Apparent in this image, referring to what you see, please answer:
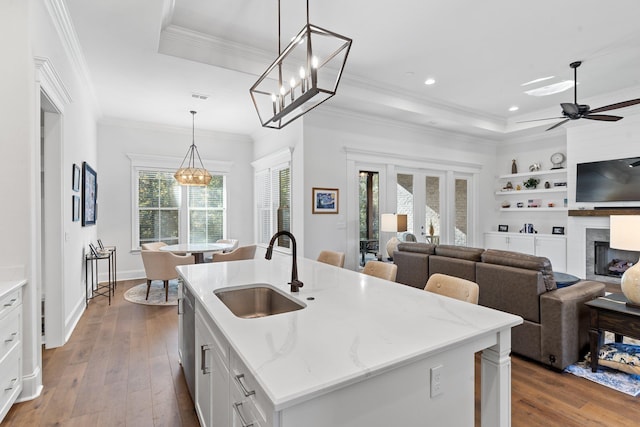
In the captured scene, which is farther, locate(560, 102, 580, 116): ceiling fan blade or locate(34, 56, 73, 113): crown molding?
locate(560, 102, 580, 116): ceiling fan blade

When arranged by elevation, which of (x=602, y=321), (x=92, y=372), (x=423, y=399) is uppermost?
(x=423, y=399)

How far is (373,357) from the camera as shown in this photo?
1.04 m

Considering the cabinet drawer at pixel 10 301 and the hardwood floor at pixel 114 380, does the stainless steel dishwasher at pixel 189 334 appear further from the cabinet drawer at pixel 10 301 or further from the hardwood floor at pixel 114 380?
the cabinet drawer at pixel 10 301

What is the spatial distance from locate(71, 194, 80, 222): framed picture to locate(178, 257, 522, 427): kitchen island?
2924 millimetres

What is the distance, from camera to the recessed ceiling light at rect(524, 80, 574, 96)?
15.5 ft

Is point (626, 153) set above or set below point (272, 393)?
above

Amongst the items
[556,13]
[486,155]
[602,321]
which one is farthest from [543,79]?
[602,321]

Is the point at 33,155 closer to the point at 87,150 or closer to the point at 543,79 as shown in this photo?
the point at 87,150

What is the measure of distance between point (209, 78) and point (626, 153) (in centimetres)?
666

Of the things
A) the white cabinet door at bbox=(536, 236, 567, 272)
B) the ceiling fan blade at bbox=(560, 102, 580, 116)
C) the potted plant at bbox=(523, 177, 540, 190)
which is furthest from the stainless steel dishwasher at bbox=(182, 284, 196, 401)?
the potted plant at bbox=(523, 177, 540, 190)

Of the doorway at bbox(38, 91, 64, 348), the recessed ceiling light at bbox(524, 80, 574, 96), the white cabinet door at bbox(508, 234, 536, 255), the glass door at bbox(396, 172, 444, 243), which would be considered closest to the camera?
the doorway at bbox(38, 91, 64, 348)

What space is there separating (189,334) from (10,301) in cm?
111

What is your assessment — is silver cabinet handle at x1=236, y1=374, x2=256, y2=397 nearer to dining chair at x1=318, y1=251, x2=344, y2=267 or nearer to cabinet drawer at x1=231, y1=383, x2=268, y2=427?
cabinet drawer at x1=231, y1=383, x2=268, y2=427

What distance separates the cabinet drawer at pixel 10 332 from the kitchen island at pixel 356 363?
4.07ft
